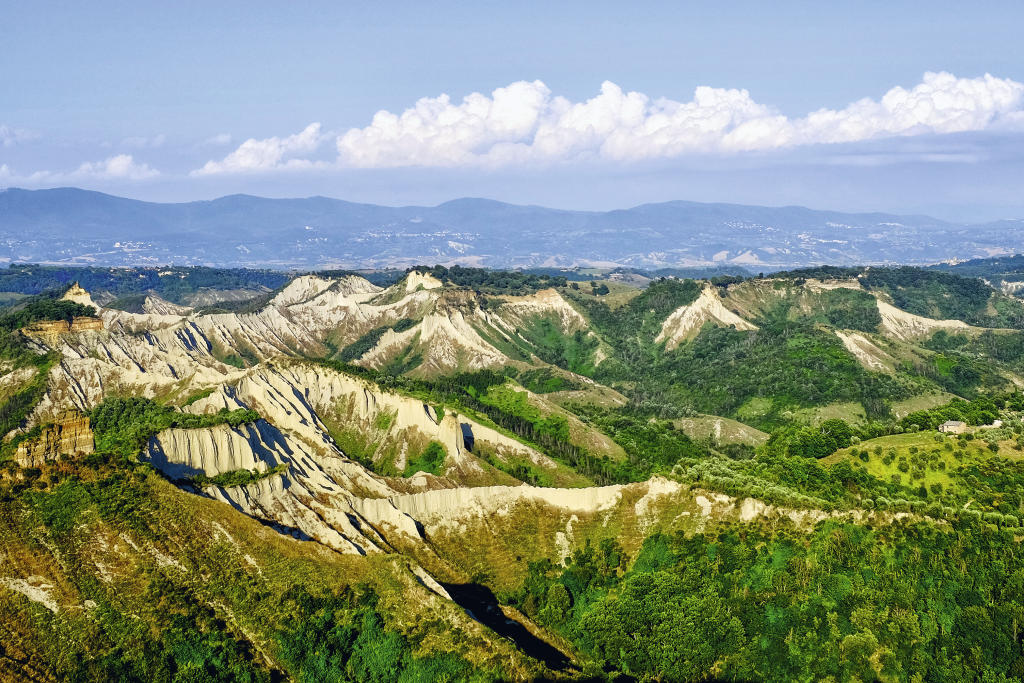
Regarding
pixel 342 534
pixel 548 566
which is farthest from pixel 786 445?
pixel 342 534

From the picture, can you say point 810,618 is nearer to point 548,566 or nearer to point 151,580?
point 548,566

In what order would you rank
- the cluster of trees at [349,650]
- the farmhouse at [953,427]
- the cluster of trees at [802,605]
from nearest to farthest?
the cluster of trees at [349,650] → the cluster of trees at [802,605] → the farmhouse at [953,427]

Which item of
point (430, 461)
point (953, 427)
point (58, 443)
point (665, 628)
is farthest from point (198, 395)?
point (953, 427)

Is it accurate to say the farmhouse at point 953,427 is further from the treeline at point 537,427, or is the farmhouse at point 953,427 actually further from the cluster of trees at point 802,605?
the treeline at point 537,427

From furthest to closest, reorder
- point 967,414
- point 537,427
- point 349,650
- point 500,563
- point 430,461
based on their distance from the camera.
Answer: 1. point 537,427
2. point 430,461
3. point 967,414
4. point 500,563
5. point 349,650

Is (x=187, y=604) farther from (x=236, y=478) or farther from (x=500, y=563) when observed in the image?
(x=500, y=563)

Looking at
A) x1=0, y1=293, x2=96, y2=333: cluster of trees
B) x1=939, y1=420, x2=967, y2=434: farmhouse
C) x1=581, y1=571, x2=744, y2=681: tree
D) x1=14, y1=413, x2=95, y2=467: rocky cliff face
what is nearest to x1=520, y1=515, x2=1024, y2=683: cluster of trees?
x1=581, y1=571, x2=744, y2=681: tree

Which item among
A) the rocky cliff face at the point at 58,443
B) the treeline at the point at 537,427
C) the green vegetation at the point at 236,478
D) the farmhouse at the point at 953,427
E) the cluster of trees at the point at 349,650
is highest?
the rocky cliff face at the point at 58,443

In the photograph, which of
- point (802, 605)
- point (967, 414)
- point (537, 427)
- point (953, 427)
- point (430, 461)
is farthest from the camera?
point (537, 427)

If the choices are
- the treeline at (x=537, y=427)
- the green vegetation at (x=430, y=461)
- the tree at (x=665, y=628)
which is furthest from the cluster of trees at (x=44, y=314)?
the tree at (x=665, y=628)

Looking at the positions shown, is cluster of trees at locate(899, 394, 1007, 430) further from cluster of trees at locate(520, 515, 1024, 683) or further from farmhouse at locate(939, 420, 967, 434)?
cluster of trees at locate(520, 515, 1024, 683)

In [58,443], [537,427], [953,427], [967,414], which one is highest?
[58,443]
